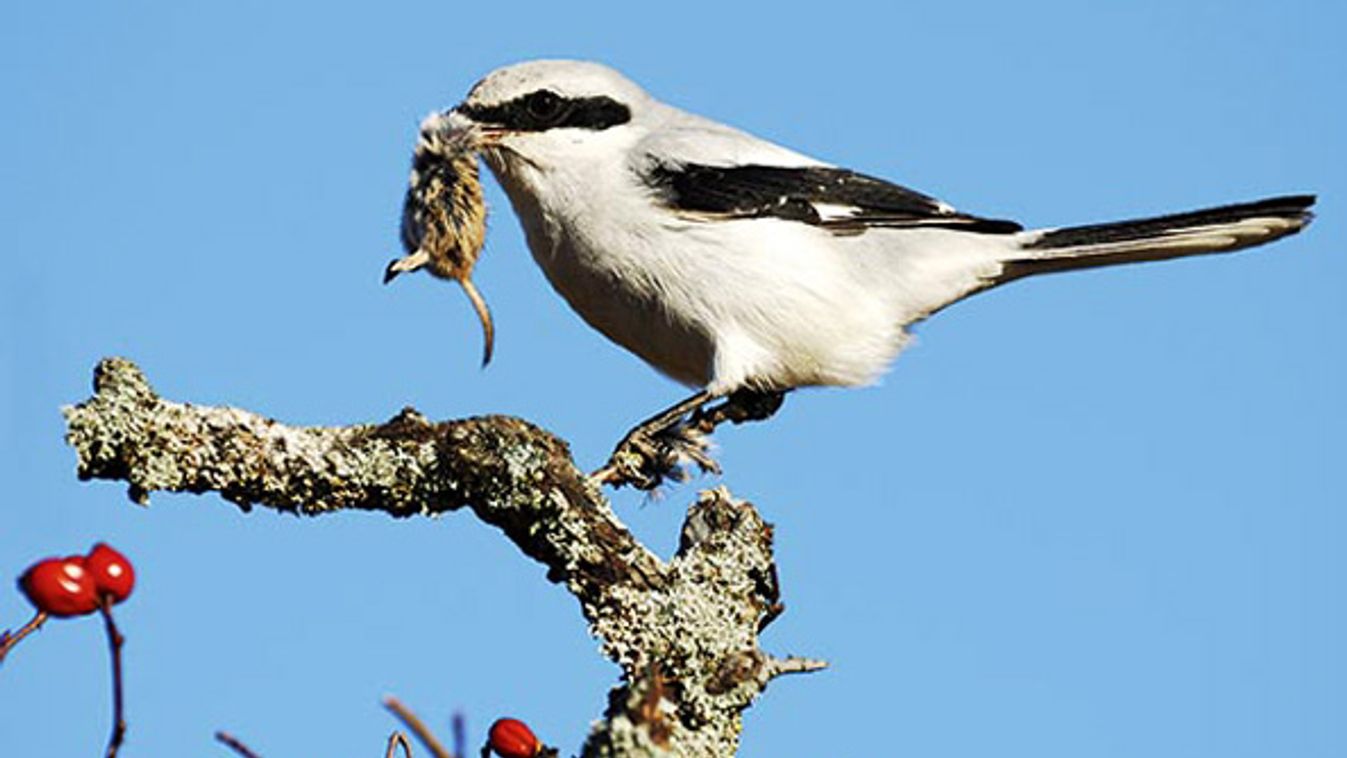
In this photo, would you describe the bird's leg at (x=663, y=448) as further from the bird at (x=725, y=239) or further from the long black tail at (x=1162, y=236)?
the long black tail at (x=1162, y=236)

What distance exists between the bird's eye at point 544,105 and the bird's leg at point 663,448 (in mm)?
954

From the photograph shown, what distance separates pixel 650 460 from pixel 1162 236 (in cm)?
194

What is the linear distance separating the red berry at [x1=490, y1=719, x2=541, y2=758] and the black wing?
2.55 meters

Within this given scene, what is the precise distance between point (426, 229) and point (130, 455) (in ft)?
4.30

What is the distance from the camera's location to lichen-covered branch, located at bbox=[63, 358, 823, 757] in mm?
3258

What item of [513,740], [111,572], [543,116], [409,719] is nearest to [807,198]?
[543,116]

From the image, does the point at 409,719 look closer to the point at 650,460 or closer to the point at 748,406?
the point at 650,460

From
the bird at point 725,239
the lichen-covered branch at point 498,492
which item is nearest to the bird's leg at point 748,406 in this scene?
the bird at point 725,239

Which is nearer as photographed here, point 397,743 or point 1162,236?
point 397,743

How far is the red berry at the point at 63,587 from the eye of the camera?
88.6 inches

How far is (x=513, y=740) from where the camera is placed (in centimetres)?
288

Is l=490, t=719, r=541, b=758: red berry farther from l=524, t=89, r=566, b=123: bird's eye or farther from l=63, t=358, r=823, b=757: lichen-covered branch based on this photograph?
l=524, t=89, r=566, b=123: bird's eye

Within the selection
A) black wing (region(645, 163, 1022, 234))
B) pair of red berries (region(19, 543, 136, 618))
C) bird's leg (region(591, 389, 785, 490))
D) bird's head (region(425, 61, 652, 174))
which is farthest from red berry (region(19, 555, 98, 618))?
black wing (region(645, 163, 1022, 234))

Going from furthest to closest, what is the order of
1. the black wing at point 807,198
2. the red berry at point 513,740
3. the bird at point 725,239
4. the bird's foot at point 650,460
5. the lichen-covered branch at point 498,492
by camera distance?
the black wing at point 807,198, the bird at point 725,239, the bird's foot at point 650,460, the lichen-covered branch at point 498,492, the red berry at point 513,740
